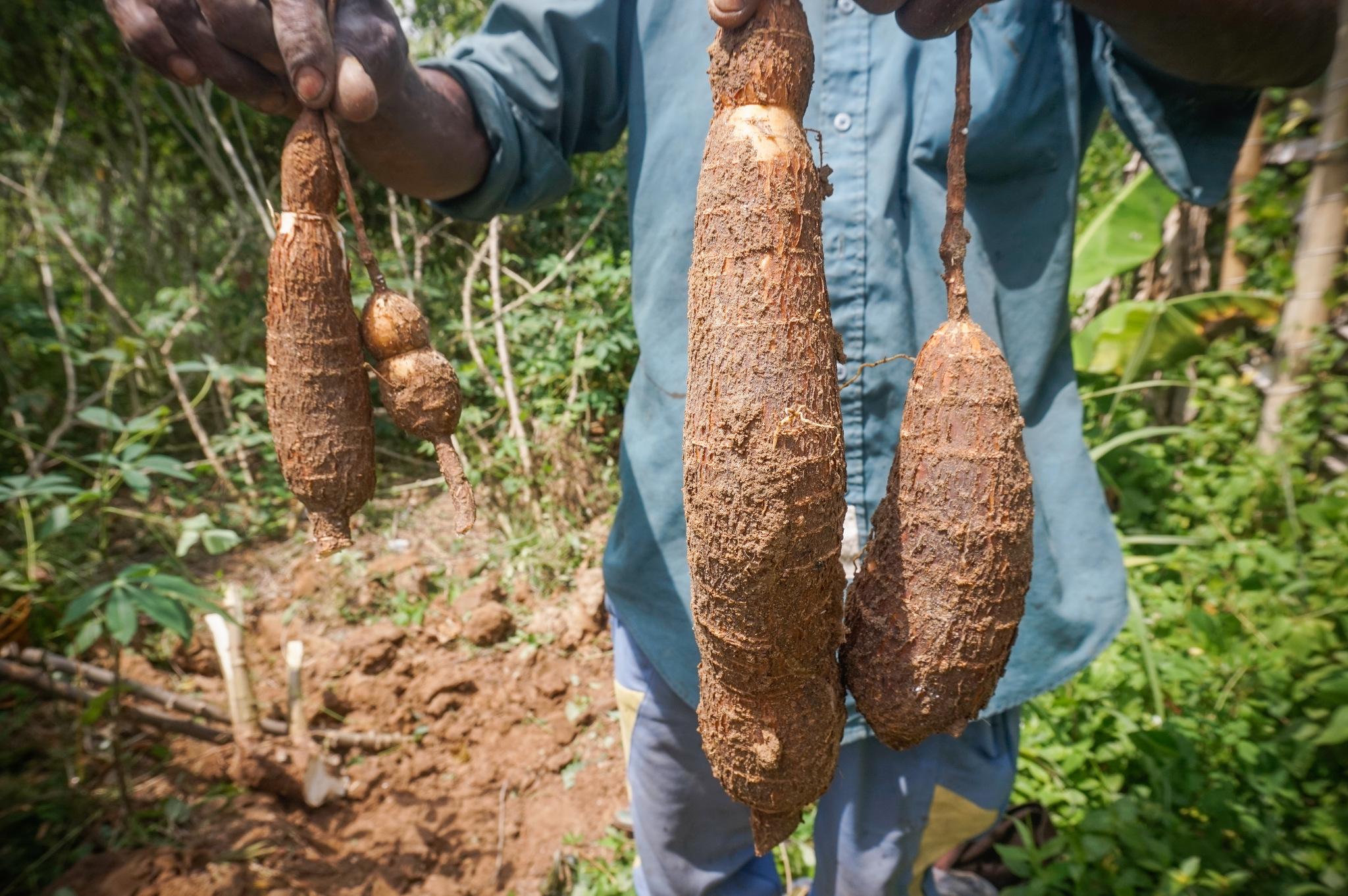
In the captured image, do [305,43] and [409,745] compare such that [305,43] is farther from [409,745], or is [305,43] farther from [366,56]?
[409,745]

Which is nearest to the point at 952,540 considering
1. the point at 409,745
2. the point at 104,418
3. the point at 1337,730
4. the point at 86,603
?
the point at 1337,730

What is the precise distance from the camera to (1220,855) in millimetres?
1897

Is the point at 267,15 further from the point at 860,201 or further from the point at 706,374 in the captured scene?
the point at 860,201

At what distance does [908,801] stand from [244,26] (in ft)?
6.35

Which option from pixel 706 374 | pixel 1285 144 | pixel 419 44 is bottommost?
pixel 706 374

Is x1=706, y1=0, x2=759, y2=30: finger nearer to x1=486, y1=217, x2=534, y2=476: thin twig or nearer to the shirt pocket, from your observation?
the shirt pocket

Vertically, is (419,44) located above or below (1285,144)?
above

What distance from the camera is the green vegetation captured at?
6.87ft

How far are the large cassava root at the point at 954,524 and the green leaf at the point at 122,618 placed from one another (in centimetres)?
202

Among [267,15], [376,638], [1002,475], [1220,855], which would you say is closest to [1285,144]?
[1220,855]

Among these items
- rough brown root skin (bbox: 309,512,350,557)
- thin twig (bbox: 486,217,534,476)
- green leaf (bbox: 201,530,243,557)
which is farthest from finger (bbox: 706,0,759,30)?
thin twig (bbox: 486,217,534,476)

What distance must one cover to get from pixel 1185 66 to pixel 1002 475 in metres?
0.94

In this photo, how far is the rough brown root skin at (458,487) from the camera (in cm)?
121

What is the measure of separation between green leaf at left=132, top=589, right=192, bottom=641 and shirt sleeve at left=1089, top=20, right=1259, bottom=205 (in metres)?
2.71
